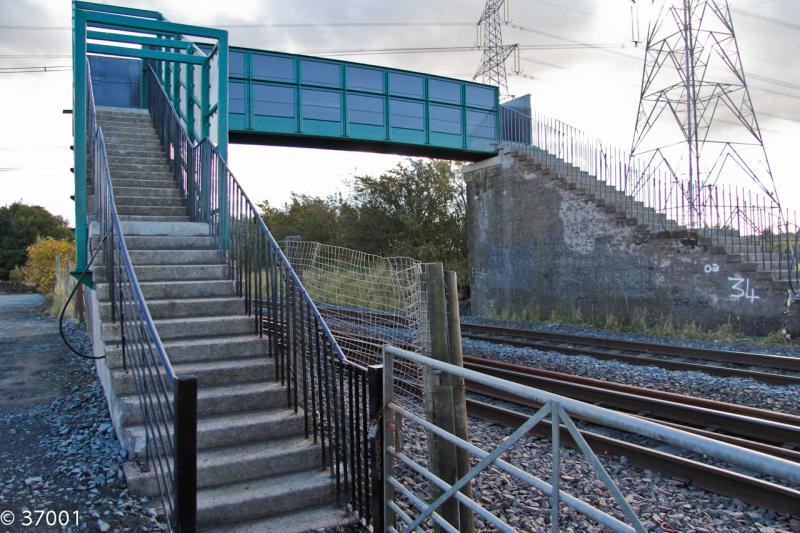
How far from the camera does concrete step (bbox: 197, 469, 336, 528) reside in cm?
401

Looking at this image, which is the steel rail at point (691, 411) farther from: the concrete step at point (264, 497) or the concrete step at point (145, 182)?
the concrete step at point (145, 182)

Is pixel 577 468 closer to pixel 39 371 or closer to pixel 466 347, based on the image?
pixel 466 347

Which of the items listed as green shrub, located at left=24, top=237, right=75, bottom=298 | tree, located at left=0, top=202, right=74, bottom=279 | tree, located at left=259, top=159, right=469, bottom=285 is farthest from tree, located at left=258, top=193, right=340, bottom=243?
tree, located at left=0, top=202, right=74, bottom=279

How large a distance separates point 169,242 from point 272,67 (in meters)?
12.0

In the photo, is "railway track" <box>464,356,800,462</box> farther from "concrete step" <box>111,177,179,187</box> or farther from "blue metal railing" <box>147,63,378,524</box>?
"concrete step" <box>111,177,179,187</box>

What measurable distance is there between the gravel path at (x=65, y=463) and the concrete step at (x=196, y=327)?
877 mm

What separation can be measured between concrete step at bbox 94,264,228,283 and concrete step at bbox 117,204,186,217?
1607 millimetres

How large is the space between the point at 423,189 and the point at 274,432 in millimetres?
26216

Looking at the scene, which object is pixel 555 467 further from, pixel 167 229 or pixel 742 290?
pixel 742 290

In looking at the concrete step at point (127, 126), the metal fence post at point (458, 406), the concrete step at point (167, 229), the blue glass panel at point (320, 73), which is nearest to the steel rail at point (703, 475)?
the metal fence post at point (458, 406)

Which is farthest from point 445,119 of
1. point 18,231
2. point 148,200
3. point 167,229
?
point 18,231

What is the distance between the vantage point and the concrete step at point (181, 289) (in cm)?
619

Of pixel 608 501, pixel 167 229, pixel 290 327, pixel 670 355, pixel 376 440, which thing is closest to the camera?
pixel 376 440

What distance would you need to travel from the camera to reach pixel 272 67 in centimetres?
1773
